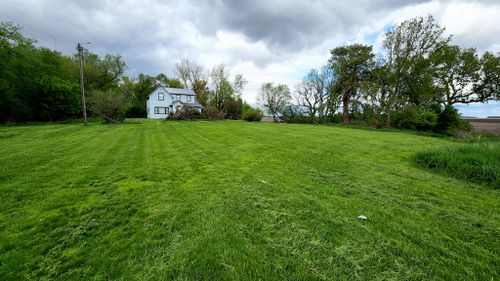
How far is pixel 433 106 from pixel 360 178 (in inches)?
790

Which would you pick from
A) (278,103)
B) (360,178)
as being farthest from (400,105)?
(360,178)

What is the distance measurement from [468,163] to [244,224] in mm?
6086

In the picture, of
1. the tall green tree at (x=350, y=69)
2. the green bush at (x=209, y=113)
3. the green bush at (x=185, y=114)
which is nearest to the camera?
the tall green tree at (x=350, y=69)

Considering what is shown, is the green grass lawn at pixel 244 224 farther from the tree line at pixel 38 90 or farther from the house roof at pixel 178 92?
the house roof at pixel 178 92

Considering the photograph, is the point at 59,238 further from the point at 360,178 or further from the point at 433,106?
the point at 433,106

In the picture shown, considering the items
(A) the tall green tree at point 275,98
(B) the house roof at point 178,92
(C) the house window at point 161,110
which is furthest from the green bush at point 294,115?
(C) the house window at point 161,110

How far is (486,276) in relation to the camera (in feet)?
6.13

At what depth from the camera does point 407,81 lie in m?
20.0

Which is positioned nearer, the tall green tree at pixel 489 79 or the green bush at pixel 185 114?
the tall green tree at pixel 489 79

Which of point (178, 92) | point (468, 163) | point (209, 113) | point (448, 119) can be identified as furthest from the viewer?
point (178, 92)

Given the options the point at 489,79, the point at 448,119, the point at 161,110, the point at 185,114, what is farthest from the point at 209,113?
the point at 489,79

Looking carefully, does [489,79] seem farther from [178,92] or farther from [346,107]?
[178,92]

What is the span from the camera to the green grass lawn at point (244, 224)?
1979mm

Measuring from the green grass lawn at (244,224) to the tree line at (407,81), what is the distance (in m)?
17.9
